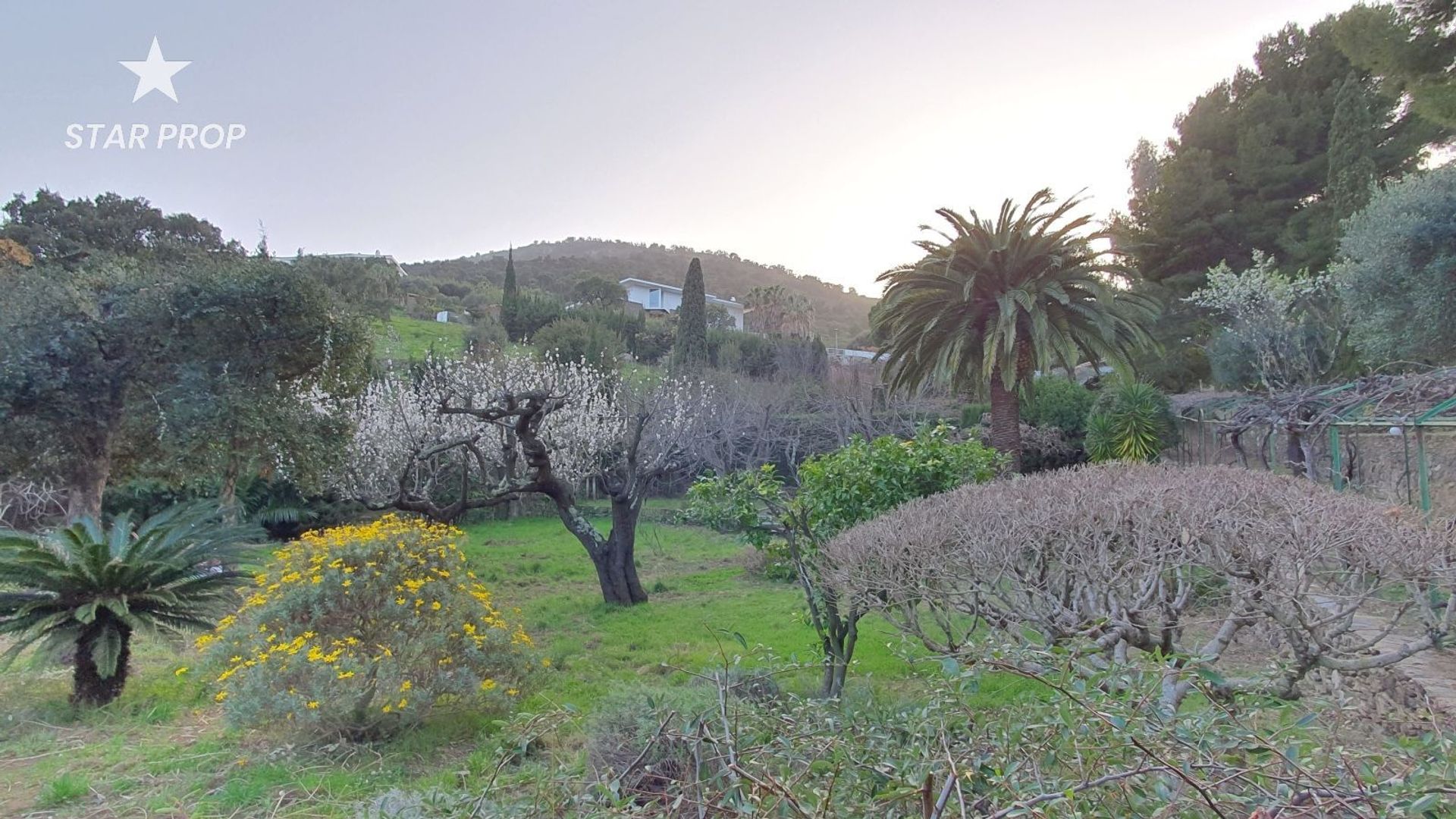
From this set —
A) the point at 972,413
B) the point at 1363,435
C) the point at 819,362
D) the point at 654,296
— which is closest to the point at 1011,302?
the point at 1363,435

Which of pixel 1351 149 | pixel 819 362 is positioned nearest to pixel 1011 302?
pixel 1351 149

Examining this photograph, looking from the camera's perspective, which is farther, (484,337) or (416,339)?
(416,339)

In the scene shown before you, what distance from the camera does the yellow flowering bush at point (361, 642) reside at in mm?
4328

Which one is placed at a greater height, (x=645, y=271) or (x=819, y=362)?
(x=645, y=271)

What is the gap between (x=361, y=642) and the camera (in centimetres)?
476

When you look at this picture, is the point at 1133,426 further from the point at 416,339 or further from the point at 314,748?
the point at 416,339

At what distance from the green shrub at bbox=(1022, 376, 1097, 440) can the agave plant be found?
15.3m

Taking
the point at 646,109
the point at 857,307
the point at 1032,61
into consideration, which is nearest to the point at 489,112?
the point at 646,109

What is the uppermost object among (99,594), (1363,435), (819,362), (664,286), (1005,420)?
(664,286)

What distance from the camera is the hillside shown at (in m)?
51.8

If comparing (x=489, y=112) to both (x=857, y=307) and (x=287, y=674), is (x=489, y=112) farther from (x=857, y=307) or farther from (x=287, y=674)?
(x=857, y=307)

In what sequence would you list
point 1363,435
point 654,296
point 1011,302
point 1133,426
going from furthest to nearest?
point 654,296
point 1133,426
point 1363,435
point 1011,302

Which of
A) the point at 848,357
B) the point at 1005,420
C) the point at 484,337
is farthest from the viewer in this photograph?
the point at 848,357

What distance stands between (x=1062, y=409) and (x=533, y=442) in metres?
12.9
